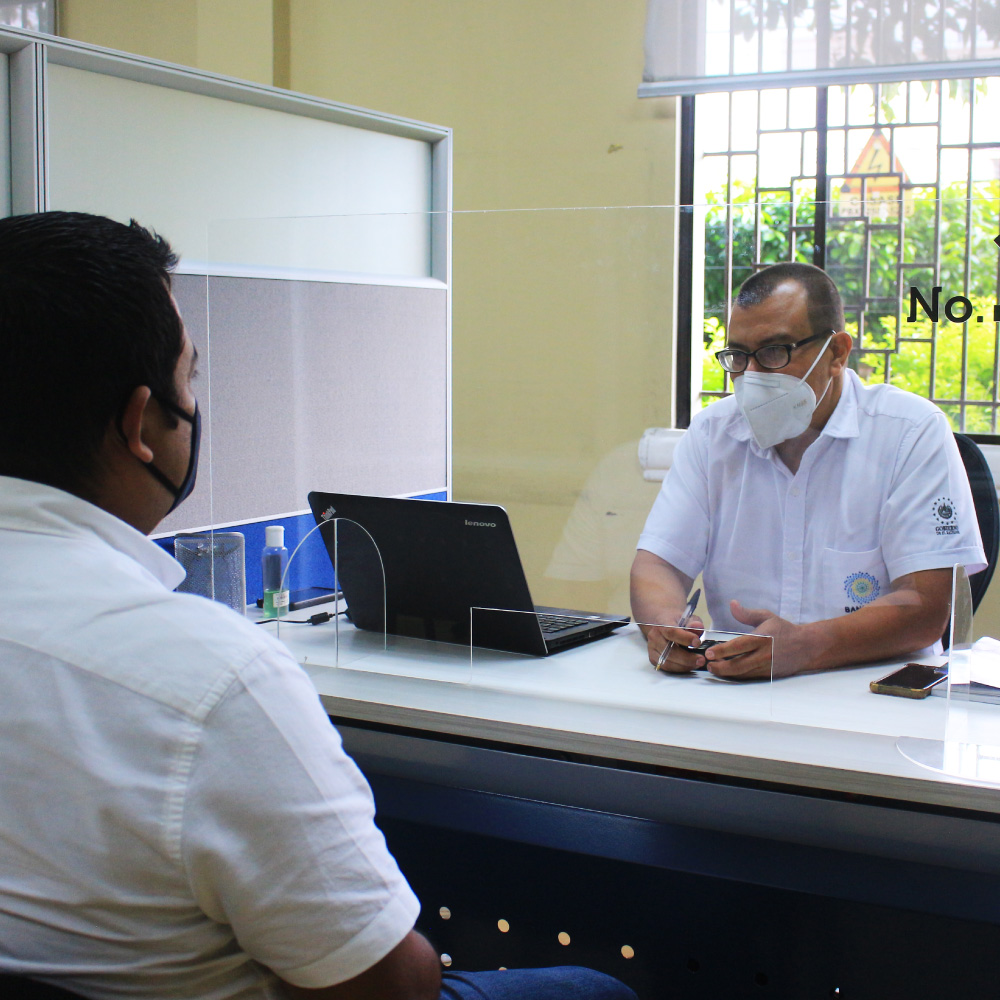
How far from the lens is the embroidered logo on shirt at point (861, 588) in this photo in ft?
→ 4.87

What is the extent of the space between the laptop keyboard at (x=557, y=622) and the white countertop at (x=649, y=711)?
5 centimetres

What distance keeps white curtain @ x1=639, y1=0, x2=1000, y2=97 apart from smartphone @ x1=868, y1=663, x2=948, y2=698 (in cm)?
246

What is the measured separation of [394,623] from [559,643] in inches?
9.9

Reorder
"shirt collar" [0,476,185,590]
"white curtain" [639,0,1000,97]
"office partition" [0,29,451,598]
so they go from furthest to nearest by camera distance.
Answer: "white curtain" [639,0,1000,97]
"office partition" [0,29,451,598]
"shirt collar" [0,476,185,590]

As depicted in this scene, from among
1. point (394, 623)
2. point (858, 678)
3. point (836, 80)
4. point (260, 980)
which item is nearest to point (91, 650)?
point (260, 980)

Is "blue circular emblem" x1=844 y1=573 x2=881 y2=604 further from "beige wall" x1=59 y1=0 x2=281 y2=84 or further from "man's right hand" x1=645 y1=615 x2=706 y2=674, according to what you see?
"beige wall" x1=59 y1=0 x2=281 y2=84

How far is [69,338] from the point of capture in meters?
0.75

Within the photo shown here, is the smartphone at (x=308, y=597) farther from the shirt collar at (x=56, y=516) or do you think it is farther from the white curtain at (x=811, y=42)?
the white curtain at (x=811, y=42)

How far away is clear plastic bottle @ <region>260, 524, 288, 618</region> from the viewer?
5.76ft

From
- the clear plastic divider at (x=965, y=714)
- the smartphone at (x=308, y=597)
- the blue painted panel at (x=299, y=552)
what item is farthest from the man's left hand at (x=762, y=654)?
the smartphone at (x=308, y=597)

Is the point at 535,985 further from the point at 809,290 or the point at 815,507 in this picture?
the point at 809,290

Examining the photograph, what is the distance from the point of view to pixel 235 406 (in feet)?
6.15

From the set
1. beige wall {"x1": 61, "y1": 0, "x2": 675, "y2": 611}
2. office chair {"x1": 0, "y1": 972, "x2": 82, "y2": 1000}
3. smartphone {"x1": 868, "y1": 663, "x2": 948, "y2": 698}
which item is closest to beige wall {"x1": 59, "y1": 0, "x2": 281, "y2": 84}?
beige wall {"x1": 61, "y1": 0, "x2": 675, "y2": 611}

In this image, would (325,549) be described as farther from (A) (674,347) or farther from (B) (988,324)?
(B) (988,324)
